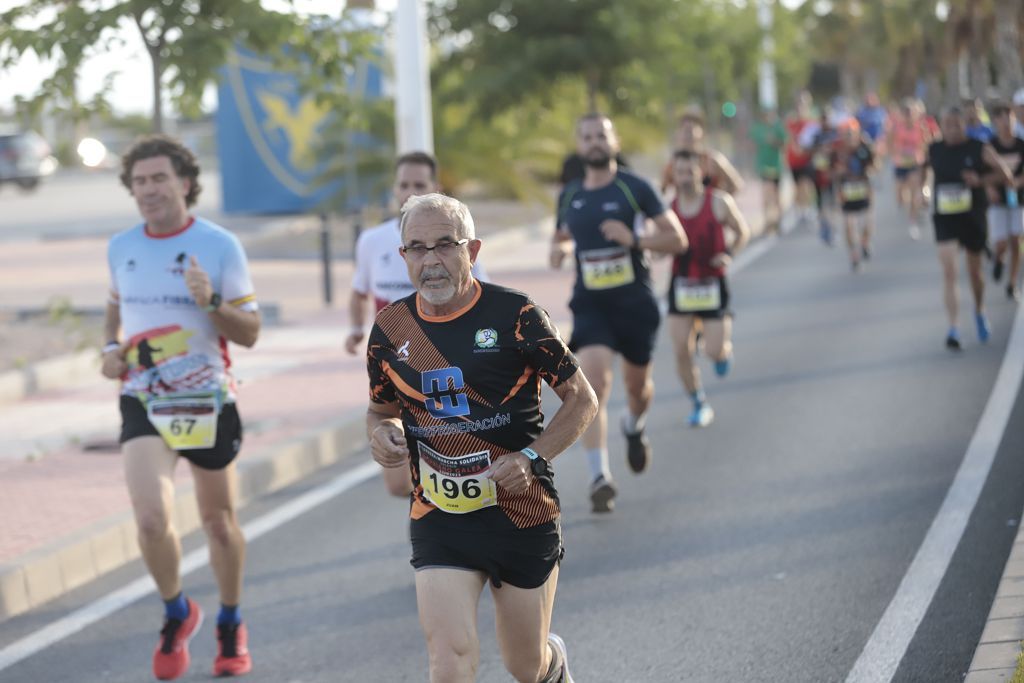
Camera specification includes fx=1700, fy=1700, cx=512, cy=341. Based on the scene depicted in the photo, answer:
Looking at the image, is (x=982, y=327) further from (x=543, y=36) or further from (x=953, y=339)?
(x=543, y=36)

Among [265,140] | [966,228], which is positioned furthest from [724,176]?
Answer: [265,140]

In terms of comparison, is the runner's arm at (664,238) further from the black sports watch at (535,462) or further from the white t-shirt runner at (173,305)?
the black sports watch at (535,462)

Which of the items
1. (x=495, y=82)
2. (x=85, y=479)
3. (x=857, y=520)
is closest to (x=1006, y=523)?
(x=857, y=520)

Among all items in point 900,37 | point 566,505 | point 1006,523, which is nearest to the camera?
point 1006,523

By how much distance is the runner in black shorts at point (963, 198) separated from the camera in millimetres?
13586

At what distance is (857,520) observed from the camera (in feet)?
26.8

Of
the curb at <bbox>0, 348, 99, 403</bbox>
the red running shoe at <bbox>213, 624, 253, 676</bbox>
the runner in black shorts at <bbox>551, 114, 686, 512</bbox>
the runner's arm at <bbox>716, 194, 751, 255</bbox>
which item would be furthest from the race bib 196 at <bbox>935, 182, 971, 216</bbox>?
the red running shoe at <bbox>213, 624, 253, 676</bbox>

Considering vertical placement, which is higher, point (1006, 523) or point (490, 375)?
point (490, 375)

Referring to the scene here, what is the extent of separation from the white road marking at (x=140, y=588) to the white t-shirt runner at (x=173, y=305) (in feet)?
4.04

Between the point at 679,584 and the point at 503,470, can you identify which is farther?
the point at 679,584

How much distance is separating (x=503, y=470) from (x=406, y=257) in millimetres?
652

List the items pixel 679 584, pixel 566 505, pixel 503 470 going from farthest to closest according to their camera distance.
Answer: pixel 566 505 → pixel 679 584 → pixel 503 470

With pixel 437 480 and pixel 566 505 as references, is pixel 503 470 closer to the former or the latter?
pixel 437 480

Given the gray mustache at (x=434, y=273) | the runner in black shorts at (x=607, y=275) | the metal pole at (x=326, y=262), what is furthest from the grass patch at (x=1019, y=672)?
the metal pole at (x=326, y=262)
